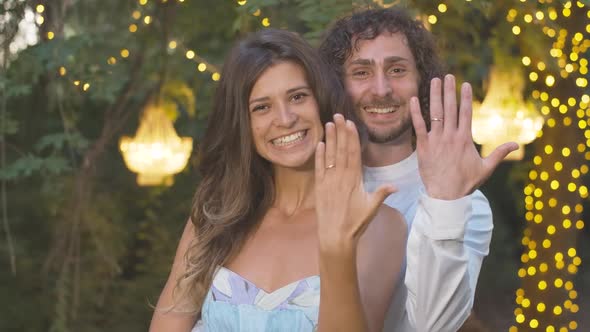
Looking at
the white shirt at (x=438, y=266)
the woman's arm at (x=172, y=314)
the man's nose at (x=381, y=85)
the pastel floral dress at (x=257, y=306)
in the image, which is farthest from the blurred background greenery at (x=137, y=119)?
the white shirt at (x=438, y=266)

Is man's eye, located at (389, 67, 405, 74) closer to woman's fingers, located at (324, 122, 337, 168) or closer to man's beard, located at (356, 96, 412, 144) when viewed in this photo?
man's beard, located at (356, 96, 412, 144)

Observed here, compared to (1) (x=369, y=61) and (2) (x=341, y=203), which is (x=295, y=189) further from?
(2) (x=341, y=203)

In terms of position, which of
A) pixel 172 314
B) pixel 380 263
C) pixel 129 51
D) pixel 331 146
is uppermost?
pixel 129 51

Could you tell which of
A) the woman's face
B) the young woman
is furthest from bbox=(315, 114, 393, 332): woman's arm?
the woman's face

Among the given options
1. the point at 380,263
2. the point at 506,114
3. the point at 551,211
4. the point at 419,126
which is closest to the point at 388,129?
the point at 380,263

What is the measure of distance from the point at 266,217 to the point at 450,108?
0.80m

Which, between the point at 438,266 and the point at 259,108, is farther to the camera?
the point at 259,108

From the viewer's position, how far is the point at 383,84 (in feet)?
9.97

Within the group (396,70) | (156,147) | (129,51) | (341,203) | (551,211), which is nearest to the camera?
(341,203)

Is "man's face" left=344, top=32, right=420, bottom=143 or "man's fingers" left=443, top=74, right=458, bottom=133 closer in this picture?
"man's fingers" left=443, top=74, right=458, bottom=133

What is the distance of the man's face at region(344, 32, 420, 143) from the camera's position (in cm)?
304

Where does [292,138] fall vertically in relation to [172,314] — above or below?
above

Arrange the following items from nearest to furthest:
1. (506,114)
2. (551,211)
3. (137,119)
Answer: (551,211) < (506,114) < (137,119)

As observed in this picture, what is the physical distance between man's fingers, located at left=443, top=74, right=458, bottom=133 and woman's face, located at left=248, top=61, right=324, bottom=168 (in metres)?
0.47
